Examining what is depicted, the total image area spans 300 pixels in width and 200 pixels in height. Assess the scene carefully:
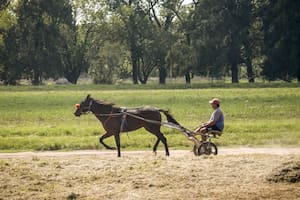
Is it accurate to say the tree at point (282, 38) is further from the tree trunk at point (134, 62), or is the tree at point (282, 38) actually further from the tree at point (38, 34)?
the tree at point (38, 34)

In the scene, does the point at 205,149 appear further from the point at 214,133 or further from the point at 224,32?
the point at 224,32

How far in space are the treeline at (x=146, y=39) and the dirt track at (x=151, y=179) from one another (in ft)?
167

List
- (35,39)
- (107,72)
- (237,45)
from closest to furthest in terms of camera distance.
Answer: (237,45) → (35,39) → (107,72)

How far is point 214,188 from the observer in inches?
536

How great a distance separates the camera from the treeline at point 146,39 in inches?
2717

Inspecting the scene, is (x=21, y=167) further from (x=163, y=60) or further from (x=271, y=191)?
(x=163, y=60)

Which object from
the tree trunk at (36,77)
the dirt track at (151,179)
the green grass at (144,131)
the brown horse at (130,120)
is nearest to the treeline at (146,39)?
the tree trunk at (36,77)

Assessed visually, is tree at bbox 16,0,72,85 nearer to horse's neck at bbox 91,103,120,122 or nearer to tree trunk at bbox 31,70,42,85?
tree trunk at bbox 31,70,42,85

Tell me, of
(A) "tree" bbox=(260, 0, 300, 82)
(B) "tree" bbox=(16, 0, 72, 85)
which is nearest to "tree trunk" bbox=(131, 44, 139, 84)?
(B) "tree" bbox=(16, 0, 72, 85)

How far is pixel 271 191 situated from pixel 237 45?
62498mm

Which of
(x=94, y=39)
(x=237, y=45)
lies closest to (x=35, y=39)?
(x=94, y=39)

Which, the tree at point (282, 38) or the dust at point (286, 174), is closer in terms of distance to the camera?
the dust at point (286, 174)

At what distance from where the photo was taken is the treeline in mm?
69000

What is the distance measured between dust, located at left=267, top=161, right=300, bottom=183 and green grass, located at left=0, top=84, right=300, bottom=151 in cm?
914
